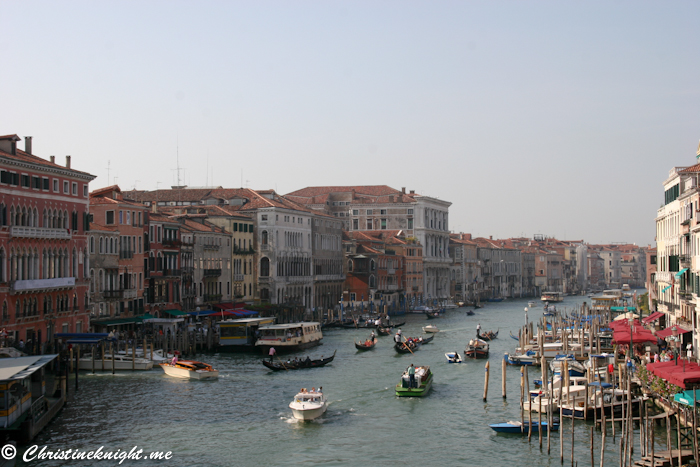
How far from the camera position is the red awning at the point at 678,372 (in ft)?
62.1

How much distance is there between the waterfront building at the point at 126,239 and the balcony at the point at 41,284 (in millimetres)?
5084

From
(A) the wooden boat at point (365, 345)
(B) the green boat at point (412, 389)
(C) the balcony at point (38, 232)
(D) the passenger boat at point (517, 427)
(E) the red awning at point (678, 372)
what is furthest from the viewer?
(A) the wooden boat at point (365, 345)

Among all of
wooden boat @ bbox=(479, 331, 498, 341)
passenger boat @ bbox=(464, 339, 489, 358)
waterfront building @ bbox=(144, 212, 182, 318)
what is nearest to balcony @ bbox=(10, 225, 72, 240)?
waterfront building @ bbox=(144, 212, 182, 318)

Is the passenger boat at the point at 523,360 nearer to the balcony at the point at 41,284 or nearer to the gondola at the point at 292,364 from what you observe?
the gondola at the point at 292,364

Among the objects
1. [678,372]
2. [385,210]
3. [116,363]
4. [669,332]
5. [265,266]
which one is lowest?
[116,363]

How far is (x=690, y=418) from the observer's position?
19.7 m

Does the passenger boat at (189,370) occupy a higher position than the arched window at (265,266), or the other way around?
the arched window at (265,266)

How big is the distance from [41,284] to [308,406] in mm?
13317

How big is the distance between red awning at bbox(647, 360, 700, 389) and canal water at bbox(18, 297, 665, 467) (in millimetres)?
1506

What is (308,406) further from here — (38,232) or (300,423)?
(38,232)

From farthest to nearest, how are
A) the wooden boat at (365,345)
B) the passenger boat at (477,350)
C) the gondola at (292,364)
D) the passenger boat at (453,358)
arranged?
the wooden boat at (365,345), the passenger boat at (477,350), the passenger boat at (453,358), the gondola at (292,364)

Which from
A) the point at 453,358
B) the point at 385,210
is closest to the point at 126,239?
the point at 453,358

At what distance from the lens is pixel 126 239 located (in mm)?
41125

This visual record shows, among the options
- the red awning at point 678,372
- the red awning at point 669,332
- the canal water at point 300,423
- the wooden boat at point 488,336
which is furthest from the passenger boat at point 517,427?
the wooden boat at point 488,336
